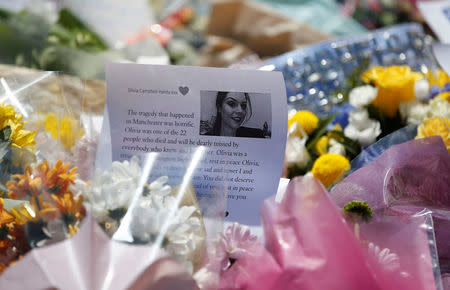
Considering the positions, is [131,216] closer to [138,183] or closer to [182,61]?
[138,183]

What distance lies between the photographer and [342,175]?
0.72 meters

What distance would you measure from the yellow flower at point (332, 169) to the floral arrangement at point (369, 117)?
40 mm

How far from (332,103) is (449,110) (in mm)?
263

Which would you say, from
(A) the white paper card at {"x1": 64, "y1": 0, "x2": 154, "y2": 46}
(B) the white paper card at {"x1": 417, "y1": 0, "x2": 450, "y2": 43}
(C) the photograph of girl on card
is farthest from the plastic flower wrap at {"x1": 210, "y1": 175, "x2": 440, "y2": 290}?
(A) the white paper card at {"x1": 64, "y1": 0, "x2": 154, "y2": 46}

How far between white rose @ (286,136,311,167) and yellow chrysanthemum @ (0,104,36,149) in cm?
43

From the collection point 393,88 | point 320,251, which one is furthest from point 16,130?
point 393,88

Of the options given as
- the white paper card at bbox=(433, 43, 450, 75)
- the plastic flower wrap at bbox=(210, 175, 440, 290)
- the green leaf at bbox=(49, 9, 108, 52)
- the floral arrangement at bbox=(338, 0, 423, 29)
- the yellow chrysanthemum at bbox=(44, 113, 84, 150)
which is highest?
the floral arrangement at bbox=(338, 0, 423, 29)

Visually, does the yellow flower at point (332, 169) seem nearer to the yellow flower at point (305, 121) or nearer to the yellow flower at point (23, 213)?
the yellow flower at point (305, 121)

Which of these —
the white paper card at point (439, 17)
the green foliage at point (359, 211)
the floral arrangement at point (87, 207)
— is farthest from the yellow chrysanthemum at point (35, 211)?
the white paper card at point (439, 17)

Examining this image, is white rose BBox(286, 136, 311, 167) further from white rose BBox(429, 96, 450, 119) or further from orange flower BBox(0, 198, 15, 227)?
orange flower BBox(0, 198, 15, 227)

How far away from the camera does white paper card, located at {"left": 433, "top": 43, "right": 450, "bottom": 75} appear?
2.58 ft

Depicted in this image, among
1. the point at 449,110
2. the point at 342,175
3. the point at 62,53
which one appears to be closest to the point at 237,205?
the point at 342,175

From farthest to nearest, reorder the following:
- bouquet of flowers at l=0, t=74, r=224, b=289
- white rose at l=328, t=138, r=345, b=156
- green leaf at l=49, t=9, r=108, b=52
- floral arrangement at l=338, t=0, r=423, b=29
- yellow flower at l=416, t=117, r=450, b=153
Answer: floral arrangement at l=338, t=0, r=423, b=29
green leaf at l=49, t=9, r=108, b=52
white rose at l=328, t=138, r=345, b=156
yellow flower at l=416, t=117, r=450, b=153
bouquet of flowers at l=0, t=74, r=224, b=289

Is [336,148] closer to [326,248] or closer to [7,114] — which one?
[326,248]
